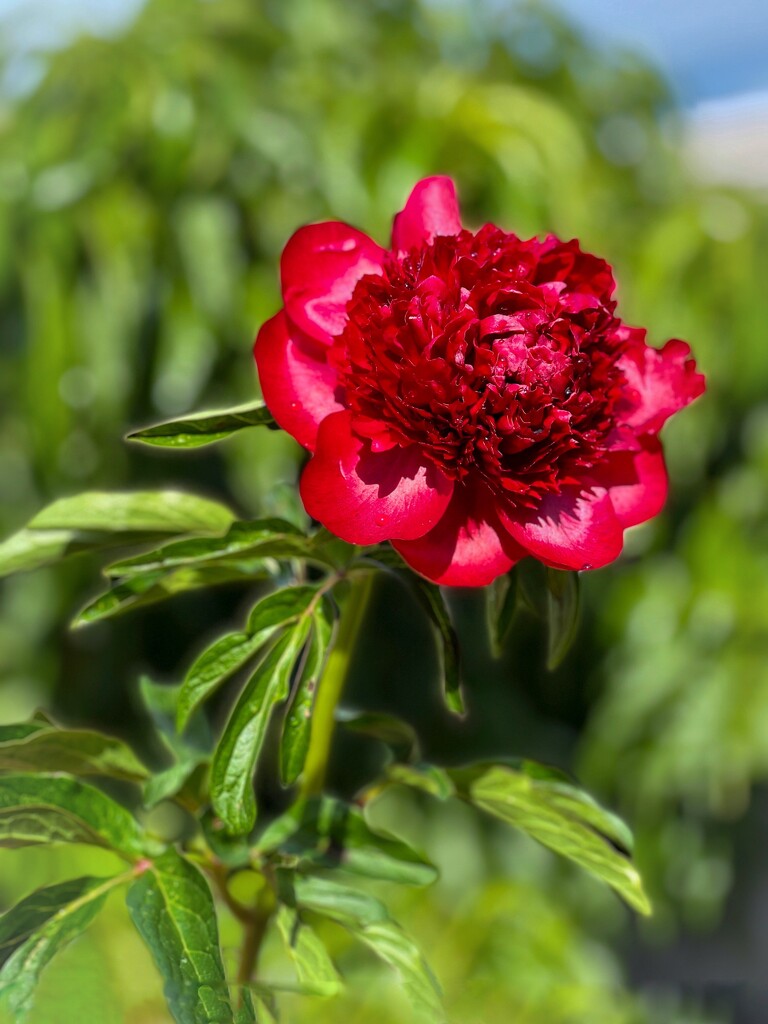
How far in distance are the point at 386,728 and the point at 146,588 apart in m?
0.13

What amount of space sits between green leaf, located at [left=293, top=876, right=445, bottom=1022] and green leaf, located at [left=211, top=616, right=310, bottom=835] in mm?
53

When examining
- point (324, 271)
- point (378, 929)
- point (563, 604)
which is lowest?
point (378, 929)

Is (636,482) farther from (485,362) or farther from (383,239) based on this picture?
(383,239)

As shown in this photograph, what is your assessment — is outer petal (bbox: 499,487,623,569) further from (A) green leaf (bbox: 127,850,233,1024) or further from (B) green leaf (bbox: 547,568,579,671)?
(A) green leaf (bbox: 127,850,233,1024)

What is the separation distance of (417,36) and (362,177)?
0.36m

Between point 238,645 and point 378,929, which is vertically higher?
point 238,645

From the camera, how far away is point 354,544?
0.36m

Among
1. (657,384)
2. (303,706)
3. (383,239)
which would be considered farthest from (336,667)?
(383,239)

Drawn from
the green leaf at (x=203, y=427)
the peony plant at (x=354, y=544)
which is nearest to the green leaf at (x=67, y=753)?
the peony plant at (x=354, y=544)

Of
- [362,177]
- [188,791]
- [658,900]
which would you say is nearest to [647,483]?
[188,791]

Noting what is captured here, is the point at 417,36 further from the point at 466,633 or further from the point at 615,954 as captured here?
the point at 615,954

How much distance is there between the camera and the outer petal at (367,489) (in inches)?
13.2

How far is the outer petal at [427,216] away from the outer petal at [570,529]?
0.10 m

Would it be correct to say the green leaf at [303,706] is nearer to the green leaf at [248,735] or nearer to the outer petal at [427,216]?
the green leaf at [248,735]
